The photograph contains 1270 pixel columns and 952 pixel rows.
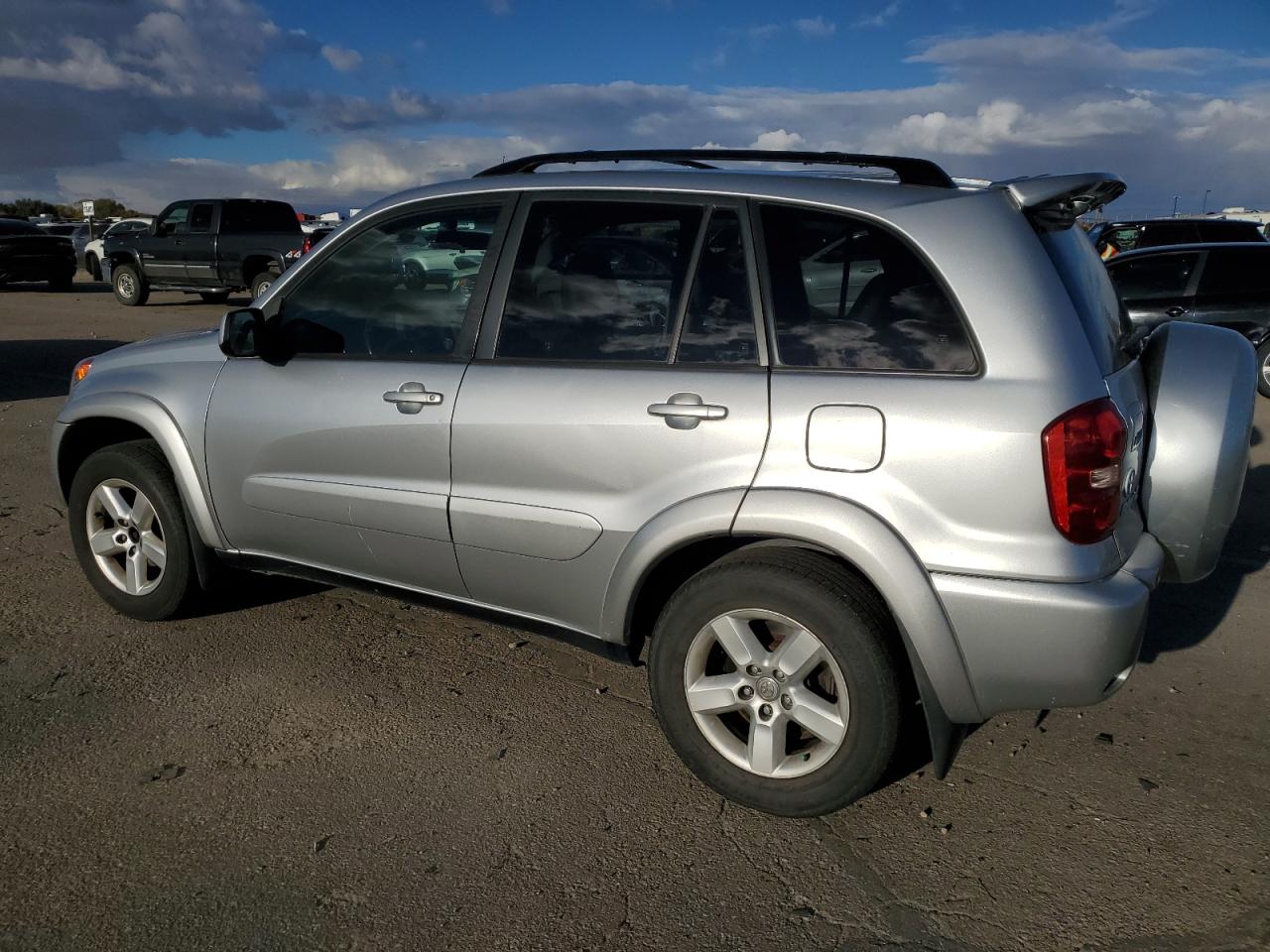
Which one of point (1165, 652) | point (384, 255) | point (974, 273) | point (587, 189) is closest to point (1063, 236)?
point (974, 273)

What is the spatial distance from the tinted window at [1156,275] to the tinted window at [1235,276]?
0.16m

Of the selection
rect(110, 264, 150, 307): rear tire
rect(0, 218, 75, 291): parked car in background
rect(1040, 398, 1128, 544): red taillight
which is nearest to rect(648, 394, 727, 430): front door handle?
rect(1040, 398, 1128, 544): red taillight

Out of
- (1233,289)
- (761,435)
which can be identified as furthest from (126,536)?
(1233,289)

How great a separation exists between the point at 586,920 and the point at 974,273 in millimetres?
1932

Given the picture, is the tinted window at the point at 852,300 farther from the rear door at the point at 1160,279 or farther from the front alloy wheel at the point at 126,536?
the rear door at the point at 1160,279

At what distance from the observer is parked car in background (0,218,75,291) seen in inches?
850

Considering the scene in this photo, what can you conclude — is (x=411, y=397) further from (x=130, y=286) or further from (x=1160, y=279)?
(x=130, y=286)

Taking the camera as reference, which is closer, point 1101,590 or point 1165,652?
point 1101,590

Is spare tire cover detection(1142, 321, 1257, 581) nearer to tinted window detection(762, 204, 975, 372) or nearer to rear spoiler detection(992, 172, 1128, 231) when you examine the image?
rear spoiler detection(992, 172, 1128, 231)

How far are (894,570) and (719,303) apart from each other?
940mm

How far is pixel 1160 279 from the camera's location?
11070 mm

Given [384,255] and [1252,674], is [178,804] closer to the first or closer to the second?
[384,255]

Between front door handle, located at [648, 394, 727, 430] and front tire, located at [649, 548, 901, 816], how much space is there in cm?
41

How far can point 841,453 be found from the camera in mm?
2879
